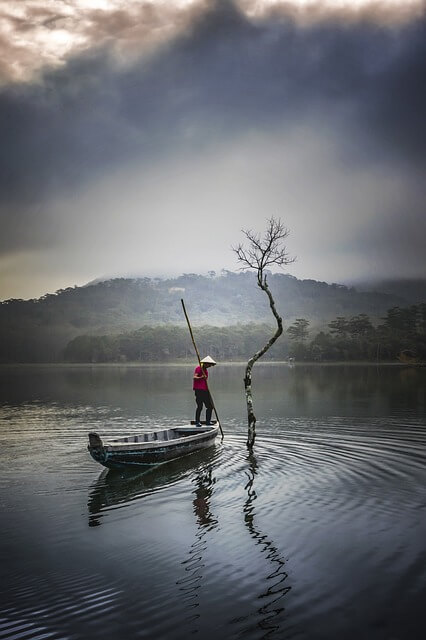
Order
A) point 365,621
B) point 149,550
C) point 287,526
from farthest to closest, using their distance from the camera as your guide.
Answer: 1. point 287,526
2. point 149,550
3. point 365,621

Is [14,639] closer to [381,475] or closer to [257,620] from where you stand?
[257,620]

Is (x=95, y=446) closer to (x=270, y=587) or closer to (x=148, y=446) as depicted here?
(x=148, y=446)

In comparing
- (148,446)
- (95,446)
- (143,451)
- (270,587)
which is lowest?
(270,587)

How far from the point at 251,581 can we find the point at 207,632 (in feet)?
6.19

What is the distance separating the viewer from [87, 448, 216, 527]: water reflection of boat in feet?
48.5

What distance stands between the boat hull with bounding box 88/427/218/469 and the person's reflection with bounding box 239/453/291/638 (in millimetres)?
5472

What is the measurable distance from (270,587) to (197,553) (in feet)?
7.20

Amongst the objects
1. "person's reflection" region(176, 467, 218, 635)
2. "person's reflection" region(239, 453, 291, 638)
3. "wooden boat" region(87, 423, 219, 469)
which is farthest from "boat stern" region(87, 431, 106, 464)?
"person's reflection" region(239, 453, 291, 638)

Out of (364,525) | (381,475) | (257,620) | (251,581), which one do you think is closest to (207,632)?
(257,620)

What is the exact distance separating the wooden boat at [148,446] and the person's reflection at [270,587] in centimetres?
549

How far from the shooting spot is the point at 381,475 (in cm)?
1769

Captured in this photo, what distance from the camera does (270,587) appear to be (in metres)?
9.44

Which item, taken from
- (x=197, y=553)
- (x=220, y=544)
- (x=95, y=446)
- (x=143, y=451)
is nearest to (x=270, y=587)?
(x=197, y=553)

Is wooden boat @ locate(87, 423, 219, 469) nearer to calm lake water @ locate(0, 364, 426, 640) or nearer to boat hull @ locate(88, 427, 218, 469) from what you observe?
boat hull @ locate(88, 427, 218, 469)
